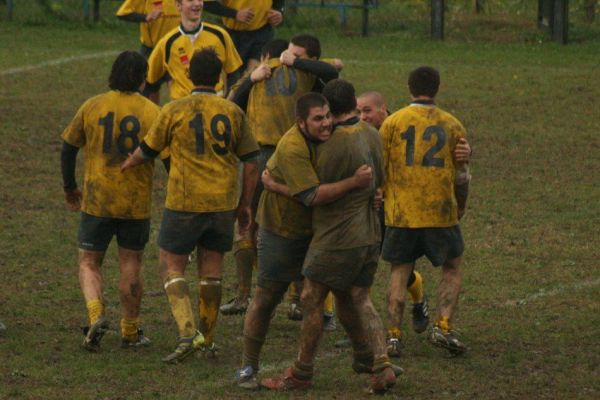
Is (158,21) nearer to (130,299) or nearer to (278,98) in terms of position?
(278,98)

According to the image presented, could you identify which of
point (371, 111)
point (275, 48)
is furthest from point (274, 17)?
point (371, 111)

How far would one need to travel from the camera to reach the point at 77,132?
1051 cm

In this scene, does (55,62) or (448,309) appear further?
(55,62)

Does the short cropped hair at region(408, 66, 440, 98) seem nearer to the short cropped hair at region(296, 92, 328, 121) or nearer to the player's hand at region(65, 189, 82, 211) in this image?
the short cropped hair at region(296, 92, 328, 121)

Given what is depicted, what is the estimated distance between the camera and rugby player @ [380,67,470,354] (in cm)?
1045

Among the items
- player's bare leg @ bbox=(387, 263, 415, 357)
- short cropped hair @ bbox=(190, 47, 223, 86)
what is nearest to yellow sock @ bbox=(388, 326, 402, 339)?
player's bare leg @ bbox=(387, 263, 415, 357)

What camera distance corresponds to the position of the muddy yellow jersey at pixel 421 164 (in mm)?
10445

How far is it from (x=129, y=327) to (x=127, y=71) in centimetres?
166

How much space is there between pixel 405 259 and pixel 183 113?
1.77 meters

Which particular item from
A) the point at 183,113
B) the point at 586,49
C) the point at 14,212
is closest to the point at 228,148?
the point at 183,113

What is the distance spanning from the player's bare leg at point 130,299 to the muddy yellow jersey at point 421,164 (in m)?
1.73

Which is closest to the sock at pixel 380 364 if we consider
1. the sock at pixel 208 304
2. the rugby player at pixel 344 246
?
the rugby player at pixel 344 246

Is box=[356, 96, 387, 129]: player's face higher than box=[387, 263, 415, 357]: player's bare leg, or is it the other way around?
box=[356, 96, 387, 129]: player's face

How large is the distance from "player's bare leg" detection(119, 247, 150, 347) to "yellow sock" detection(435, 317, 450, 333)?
1.91 meters
